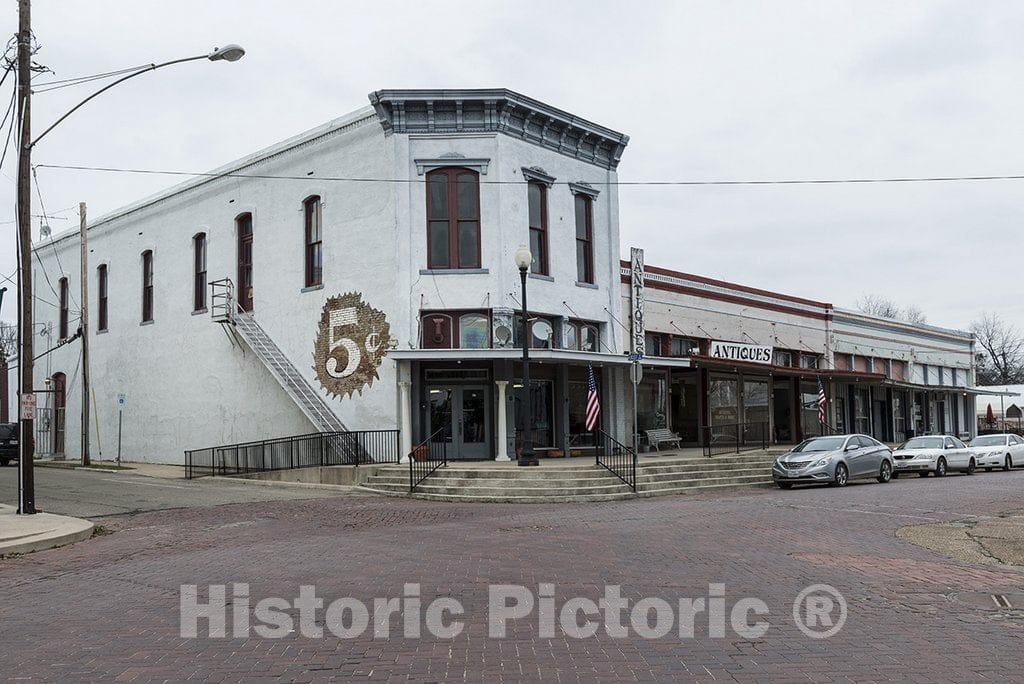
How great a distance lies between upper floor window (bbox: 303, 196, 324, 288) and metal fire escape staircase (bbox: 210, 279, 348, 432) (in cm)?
251

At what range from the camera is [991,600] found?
8906 millimetres

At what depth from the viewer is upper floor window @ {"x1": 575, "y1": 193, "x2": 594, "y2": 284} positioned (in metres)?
28.6

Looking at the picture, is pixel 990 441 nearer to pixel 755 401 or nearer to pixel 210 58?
Result: pixel 755 401

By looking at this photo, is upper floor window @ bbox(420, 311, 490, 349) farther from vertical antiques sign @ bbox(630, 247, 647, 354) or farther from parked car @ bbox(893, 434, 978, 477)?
parked car @ bbox(893, 434, 978, 477)

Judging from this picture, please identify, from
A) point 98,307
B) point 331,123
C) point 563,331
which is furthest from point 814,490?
point 98,307

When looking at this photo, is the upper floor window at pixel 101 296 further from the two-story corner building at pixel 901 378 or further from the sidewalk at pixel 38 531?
the two-story corner building at pixel 901 378

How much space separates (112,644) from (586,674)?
3.77 metres

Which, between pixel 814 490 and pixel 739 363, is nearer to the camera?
pixel 814 490

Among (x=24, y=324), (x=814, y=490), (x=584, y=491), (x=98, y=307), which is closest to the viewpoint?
(x=24, y=324)

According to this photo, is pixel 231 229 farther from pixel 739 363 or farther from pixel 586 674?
pixel 586 674

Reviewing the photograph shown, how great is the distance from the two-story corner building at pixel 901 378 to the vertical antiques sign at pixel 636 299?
13194 mm

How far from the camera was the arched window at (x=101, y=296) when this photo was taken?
38.4 m

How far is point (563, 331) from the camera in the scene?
89.3ft

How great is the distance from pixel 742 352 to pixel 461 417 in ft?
43.9
